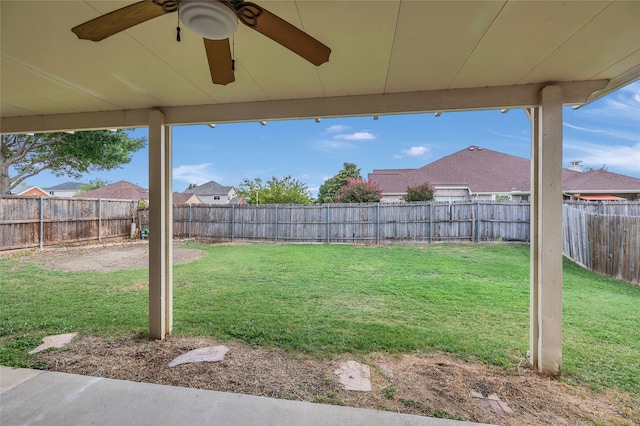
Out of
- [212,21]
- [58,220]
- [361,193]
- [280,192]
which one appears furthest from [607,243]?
[58,220]

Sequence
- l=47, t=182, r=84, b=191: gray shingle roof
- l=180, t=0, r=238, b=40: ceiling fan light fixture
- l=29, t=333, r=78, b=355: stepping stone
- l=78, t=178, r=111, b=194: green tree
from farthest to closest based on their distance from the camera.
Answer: l=47, t=182, r=84, b=191: gray shingle roof
l=78, t=178, r=111, b=194: green tree
l=29, t=333, r=78, b=355: stepping stone
l=180, t=0, r=238, b=40: ceiling fan light fixture

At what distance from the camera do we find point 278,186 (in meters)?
15.4

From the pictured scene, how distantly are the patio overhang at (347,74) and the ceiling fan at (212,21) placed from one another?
0.61 feet

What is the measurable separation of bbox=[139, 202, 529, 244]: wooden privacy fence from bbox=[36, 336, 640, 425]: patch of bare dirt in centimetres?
689

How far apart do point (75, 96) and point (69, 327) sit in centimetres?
221

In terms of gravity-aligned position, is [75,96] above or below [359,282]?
above

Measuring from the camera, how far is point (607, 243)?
490 centimetres

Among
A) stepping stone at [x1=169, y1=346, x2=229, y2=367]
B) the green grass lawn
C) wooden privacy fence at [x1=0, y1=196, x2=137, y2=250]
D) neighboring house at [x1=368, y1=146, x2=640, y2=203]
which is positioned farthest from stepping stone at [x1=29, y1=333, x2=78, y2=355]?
neighboring house at [x1=368, y1=146, x2=640, y2=203]

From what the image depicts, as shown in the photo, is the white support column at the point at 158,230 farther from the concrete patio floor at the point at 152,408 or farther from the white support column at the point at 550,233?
the white support column at the point at 550,233

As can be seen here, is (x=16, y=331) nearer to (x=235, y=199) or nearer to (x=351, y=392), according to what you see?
(x=351, y=392)

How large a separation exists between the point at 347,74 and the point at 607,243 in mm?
5792

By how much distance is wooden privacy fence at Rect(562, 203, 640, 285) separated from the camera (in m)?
4.43

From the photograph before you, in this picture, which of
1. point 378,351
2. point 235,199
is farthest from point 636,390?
point 235,199

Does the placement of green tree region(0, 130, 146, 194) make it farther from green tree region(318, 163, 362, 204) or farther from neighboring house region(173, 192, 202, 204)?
green tree region(318, 163, 362, 204)
